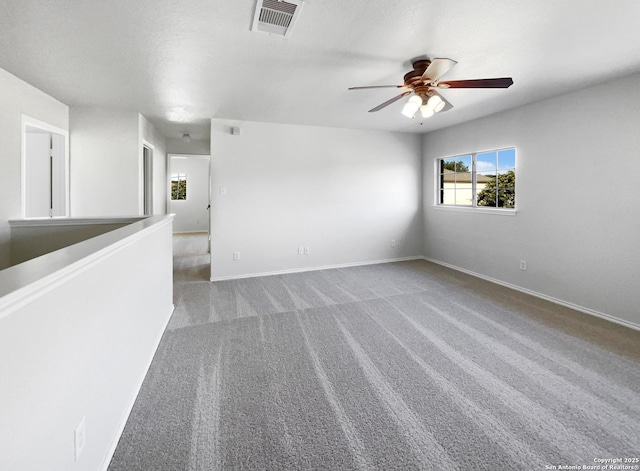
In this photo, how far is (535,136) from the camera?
372cm

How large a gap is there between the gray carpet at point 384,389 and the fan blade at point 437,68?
2.20 m

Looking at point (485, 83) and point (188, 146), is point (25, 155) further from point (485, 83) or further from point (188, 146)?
point (485, 83)

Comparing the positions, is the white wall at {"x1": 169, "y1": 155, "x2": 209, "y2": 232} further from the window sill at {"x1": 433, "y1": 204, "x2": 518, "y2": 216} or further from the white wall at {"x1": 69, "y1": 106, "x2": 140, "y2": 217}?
the window sill at {"x1": 433, "y1": 204, "x2": 518, "y2": 216}

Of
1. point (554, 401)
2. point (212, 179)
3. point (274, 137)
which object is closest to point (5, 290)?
point (554, 401)

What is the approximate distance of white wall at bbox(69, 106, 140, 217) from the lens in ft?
12.8

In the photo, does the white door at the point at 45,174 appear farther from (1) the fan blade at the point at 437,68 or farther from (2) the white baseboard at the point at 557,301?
(2) the white baseboard at the point at 557,301

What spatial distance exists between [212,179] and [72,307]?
11.8ft

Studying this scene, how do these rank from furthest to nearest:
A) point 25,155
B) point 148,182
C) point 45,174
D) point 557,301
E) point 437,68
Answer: point 148,182, point 45,174, point 557,301, point 25,155, point 437,68

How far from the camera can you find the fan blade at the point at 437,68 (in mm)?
2113

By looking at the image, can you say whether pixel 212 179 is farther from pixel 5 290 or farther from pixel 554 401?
pixel 554 401

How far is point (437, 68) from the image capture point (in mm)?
2250

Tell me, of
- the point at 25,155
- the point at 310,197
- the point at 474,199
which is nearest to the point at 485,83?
the point at 474,199

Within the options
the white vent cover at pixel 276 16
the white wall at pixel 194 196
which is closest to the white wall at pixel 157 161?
the white vent cover at pixel 276 16

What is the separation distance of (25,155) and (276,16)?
3381 mm
